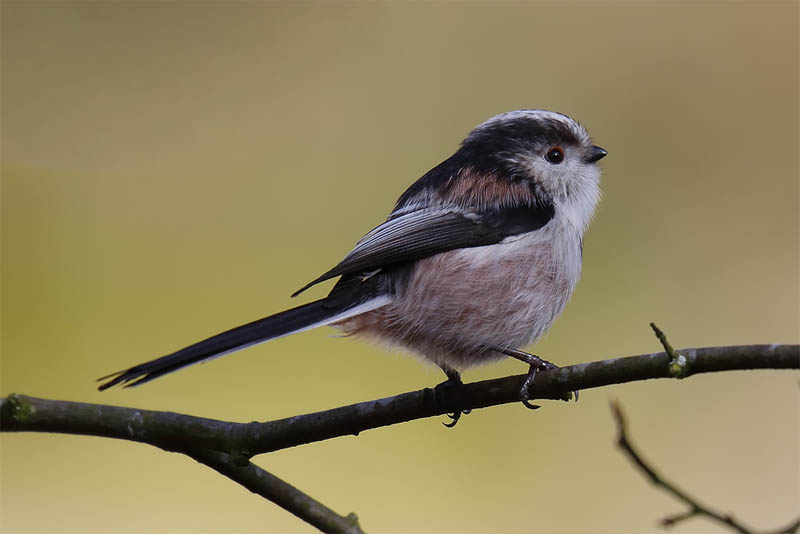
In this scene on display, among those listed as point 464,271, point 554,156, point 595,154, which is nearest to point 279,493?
point 464,271

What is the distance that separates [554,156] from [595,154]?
0.17m

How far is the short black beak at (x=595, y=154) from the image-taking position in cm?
257

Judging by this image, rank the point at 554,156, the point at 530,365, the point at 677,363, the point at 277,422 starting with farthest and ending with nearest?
the point at 554,156 < the point at 530,365 < the point at 277,422 < the point at 677,363

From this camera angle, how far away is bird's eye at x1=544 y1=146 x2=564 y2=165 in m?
2.49

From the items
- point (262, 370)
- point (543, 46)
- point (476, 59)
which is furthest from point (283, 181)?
point (543, 46)

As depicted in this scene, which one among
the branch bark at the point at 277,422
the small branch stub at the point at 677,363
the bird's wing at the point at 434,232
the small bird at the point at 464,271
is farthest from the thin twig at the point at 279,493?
the small branch stub at the point at 677,363

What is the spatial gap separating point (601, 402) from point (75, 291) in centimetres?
237

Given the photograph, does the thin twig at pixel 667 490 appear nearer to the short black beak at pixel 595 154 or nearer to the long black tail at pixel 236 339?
the long black tail at pixel 236 339

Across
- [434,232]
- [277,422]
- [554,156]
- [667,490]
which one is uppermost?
[554,156]

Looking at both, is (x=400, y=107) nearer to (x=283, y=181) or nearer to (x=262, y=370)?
(x=283, y=181)

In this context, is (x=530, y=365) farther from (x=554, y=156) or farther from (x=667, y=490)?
(x=554, y=156)

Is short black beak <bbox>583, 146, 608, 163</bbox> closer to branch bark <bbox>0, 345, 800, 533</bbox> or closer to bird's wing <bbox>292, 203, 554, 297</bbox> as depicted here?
bird's wing <bbox>292, 203, 554, 297</bbox>

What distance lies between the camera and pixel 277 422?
173cm

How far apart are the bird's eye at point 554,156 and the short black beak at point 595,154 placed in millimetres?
114
